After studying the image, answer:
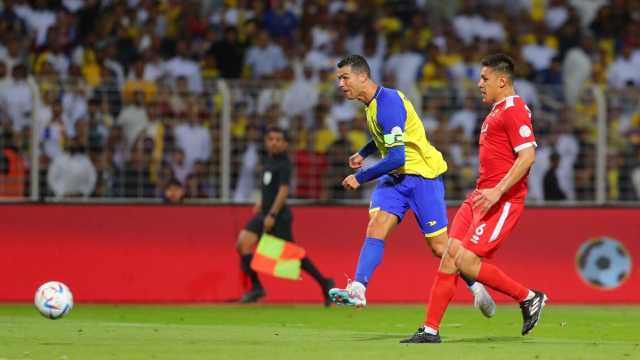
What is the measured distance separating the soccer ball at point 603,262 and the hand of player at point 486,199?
9091mm

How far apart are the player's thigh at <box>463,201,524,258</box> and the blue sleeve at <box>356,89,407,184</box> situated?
996 millimetres

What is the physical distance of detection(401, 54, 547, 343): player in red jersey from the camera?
11602 mm

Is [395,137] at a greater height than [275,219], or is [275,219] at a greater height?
[395,137]

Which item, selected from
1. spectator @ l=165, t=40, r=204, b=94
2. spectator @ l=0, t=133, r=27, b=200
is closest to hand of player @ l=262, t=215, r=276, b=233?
spectator @ l=0, t=133, r=27, b=200

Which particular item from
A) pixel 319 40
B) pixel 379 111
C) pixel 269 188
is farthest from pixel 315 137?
pixel 379 111

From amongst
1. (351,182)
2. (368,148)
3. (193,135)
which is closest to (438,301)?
(351,182)

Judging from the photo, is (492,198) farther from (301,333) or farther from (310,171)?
(310,171)

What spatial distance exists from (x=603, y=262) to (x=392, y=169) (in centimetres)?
878

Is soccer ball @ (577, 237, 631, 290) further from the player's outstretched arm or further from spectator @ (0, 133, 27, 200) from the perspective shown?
spectator @ (0, 133, 27, 200)

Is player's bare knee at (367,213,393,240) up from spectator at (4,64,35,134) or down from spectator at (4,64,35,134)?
down

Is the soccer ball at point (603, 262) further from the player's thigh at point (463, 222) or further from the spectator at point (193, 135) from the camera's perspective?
the player's thigh at point (463, 222)

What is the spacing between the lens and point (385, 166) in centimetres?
1241

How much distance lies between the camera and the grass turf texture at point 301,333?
10.7 metres

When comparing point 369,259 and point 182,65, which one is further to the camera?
point 182,65
